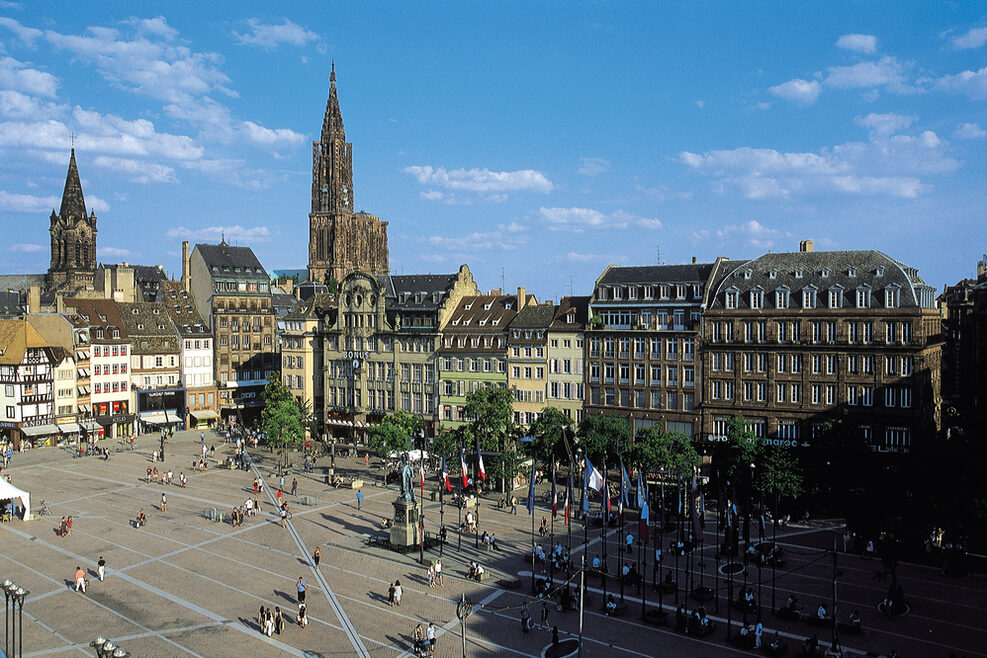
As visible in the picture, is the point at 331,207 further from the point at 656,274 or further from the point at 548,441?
the point at 548,441

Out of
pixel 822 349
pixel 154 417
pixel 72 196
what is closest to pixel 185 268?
pixel 154 417

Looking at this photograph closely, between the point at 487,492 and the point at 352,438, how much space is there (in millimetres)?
32059

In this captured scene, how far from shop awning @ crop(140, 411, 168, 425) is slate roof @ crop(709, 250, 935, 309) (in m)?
69.8

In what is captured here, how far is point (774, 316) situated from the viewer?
7456 centimetres

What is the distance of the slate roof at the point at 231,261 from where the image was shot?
395 feet

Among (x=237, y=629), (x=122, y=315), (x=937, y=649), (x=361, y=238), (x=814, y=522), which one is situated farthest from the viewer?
(x=361, y=238)

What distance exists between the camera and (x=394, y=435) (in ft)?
253

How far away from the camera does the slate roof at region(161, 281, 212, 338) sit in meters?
113

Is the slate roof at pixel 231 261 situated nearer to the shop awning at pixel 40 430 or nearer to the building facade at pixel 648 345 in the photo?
the shop awning at pixel 40 430

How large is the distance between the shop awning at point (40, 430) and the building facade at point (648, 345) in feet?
199

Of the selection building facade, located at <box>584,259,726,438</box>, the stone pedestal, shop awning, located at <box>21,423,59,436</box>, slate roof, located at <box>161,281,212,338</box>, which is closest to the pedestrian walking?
the stone pedestal

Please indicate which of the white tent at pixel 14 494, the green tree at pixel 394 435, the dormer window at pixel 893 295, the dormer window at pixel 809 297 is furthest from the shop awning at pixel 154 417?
the dormer window at pixel 893 295

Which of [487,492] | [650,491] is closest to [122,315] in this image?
[487,492]

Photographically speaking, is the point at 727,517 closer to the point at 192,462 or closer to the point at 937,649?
the point at 937,649
